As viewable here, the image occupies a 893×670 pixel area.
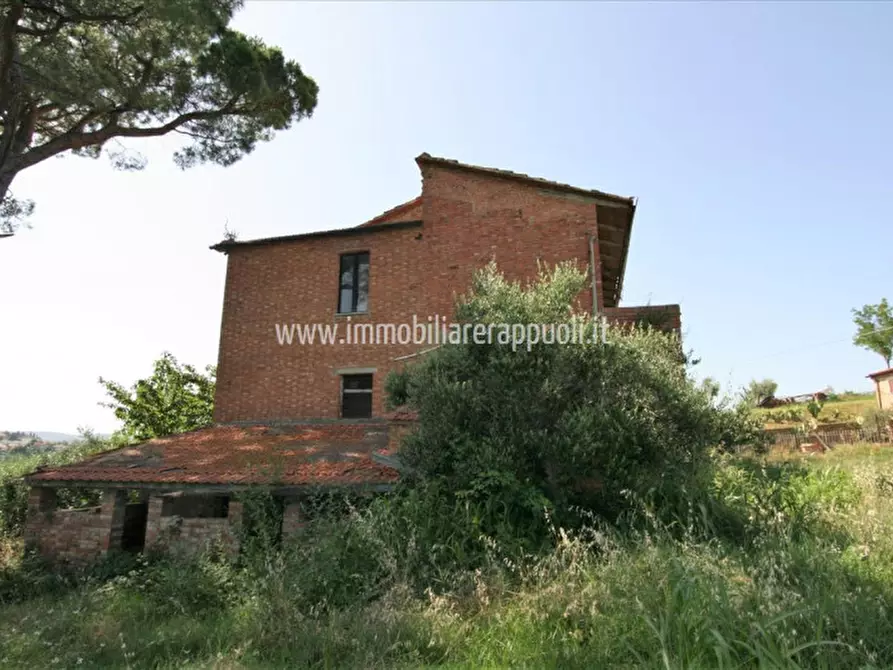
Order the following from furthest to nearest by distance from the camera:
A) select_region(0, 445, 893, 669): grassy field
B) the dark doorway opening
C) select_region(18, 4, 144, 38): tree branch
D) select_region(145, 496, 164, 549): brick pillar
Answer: the dark doorway opening → select_region(18, 4, 144, 38): tree branch → select_region(145, 496, 164, 549): brick pillar → select_region(0, 445, 893, 669): grassy field

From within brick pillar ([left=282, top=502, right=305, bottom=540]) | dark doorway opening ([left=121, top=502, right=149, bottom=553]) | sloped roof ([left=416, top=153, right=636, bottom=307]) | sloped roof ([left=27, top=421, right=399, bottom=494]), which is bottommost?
dark doorway opening ([left=121, top=502, right=149, bottom=553])

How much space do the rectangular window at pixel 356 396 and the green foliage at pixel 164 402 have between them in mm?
10013

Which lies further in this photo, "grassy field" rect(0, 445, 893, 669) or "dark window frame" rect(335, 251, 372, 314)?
"dark window frame" rect(335, 251, 372, 314)

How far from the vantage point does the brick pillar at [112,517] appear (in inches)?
349

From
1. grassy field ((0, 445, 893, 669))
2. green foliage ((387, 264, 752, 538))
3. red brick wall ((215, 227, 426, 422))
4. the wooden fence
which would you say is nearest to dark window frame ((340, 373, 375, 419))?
red brick wall ((215, 227, 426, 422))

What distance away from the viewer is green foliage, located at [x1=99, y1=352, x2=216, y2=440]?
20141 mm

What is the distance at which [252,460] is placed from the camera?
9.27 m

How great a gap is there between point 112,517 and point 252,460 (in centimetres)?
272

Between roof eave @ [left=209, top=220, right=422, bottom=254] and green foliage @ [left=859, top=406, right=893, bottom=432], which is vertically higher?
roof eave @ [left=209, top=220, right=422, bottom=254]

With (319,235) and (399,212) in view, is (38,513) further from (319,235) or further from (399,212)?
(399,212)

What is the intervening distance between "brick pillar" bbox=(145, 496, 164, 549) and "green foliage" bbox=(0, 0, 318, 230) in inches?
286

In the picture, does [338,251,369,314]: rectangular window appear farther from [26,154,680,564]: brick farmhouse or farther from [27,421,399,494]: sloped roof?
[27,421,399,494]: sloped roof

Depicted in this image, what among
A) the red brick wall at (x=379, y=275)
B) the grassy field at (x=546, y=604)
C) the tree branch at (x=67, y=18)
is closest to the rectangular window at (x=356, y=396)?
the red brick wall at (x=379, y=275)

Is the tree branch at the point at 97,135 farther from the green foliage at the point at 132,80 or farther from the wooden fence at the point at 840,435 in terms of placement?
the wooden fence at the point at 840,435
